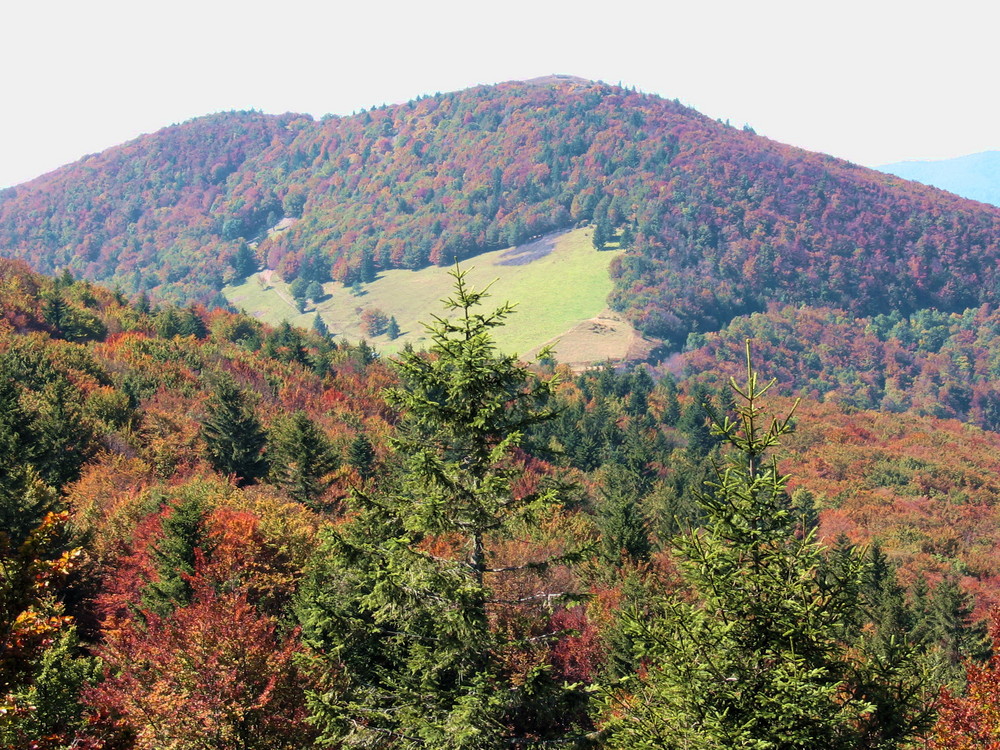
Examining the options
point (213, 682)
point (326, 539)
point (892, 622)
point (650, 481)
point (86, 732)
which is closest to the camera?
point (86, 732)

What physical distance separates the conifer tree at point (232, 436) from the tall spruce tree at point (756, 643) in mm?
33904

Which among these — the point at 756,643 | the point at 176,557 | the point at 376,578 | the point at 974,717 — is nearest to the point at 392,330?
the point at 176,557

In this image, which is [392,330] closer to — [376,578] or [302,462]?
[302,462]

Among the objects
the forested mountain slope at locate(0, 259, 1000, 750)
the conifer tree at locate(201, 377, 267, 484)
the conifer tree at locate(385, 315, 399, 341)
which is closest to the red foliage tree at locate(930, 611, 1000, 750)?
the forested mountain slope at locate(0, 259, 1000, 750)

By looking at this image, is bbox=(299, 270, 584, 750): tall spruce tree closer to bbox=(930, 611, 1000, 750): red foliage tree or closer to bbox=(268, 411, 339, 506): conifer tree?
bbox=(930, 611, 1000, 750): red foliage tree

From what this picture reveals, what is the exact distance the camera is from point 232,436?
3988 cm

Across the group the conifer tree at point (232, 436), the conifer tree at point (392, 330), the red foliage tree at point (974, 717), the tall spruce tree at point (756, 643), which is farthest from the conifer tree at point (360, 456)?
the conifer tree at point (392, 330)

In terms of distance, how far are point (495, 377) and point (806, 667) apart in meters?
6.39

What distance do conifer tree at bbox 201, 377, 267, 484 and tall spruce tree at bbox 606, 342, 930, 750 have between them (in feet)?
111

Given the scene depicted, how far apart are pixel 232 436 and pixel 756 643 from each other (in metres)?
35.4

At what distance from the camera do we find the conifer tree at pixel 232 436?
39625mm

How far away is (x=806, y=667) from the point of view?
30.9 ft

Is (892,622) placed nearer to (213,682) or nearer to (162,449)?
(213,682)

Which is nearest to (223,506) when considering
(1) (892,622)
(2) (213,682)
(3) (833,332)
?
(2) (213,682)
